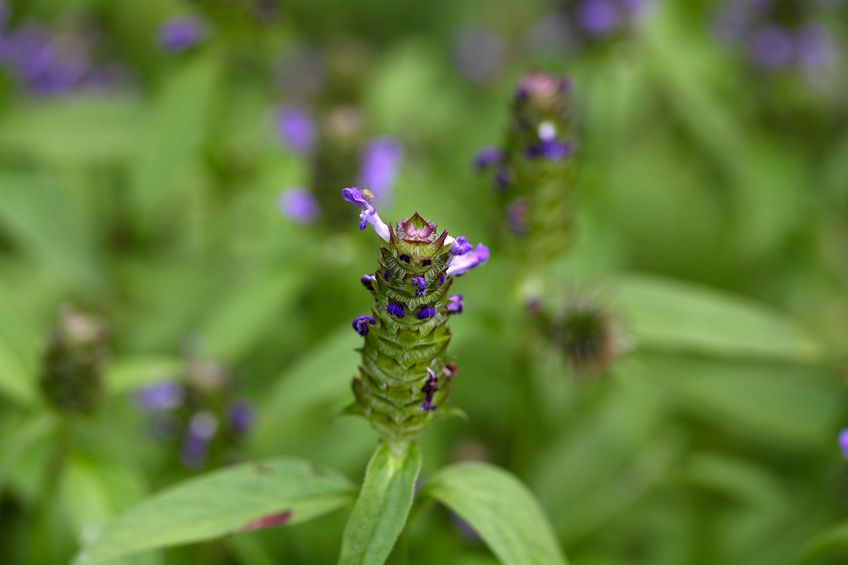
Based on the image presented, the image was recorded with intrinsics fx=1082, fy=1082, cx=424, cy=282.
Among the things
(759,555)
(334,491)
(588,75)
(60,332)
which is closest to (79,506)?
(60,332)

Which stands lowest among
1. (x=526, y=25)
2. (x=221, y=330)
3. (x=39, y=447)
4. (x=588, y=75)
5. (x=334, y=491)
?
(x=334, y=491)

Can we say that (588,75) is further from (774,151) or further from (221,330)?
(221,330)

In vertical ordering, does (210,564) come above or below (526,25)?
below

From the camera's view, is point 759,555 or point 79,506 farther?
point 759,555

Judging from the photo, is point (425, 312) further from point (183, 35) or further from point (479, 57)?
point (479, 57)

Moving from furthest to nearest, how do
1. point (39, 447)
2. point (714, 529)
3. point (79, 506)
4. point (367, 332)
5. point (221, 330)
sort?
1. point (714, 529)
2. point (221, 330)
3. point (39, 447)
4. point (79, 506)
5. point (367, 332)

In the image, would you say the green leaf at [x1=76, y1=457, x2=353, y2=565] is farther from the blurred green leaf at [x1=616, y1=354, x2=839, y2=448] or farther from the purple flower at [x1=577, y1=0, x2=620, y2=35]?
the purple flower at [x1=577, y1=0, x2=620, y2=35]

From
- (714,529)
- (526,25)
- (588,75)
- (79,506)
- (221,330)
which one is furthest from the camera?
(526,25)
